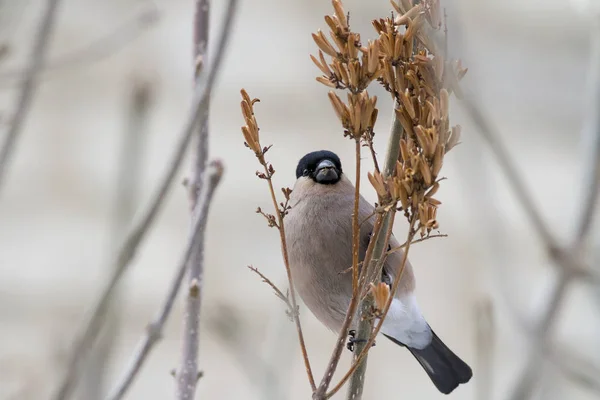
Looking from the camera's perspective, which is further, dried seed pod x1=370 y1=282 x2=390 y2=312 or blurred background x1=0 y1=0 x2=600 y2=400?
blurred background x1=0 y1=0 x2=600 y2=400

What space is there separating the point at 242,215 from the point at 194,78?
3.90m

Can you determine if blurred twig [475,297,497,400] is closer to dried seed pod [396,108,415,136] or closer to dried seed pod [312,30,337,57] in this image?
dried seed pod [396,108,415,136]

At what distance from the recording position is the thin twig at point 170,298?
123 cm

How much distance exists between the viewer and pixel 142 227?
1.11 meters

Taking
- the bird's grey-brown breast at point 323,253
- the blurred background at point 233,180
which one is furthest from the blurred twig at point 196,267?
the blurred background at point 233,180

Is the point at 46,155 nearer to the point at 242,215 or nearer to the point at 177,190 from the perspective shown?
the point at 177,190

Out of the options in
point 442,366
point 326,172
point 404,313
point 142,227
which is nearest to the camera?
point 142,227

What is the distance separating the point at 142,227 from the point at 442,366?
1.90 metres

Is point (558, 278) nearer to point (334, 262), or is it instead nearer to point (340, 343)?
point (340, 343)

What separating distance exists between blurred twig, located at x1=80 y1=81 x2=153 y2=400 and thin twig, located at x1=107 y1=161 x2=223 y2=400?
3 centimetres

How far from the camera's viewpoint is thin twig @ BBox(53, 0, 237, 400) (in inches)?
41.4

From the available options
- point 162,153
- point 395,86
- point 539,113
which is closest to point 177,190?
point 162,153

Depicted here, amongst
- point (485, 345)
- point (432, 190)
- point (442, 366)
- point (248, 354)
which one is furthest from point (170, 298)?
point (442, 366)

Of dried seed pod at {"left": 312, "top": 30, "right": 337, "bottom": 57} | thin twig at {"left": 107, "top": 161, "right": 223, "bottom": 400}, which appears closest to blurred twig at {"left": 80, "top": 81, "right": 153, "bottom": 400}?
thin twig at {"left": 107, "top": 161, "right": 223, "bottom": 400}
